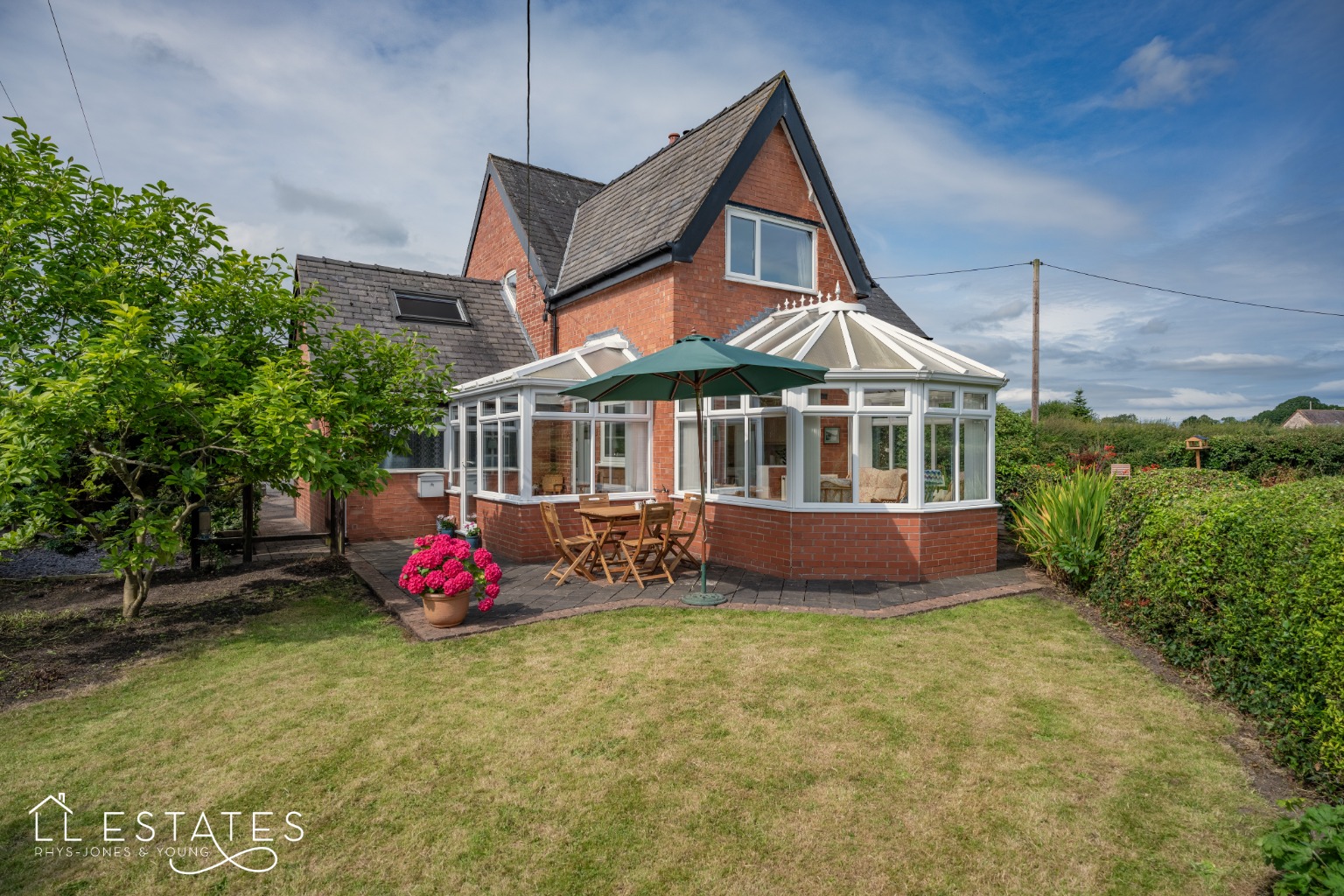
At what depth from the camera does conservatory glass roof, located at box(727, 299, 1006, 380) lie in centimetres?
924

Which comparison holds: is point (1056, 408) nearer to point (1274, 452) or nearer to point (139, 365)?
point (1274, 452)

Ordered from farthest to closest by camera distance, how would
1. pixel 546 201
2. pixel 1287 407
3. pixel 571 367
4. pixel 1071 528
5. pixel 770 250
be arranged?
pixel 1287 407 → pixel 546 201 → pixel 770 250 → pixel 571 367 → pixel 1071 528

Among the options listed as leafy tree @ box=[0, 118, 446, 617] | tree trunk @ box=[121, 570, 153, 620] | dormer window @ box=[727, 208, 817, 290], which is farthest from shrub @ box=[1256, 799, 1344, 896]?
dormer window @ box=[727, 208, 817, 290]

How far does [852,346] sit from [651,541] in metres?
4.14

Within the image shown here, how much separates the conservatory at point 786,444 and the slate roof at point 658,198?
2.05 meters

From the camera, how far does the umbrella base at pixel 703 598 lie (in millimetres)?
7730

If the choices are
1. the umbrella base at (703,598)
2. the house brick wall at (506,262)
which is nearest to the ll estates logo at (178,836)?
the umbrella base at (703,598)

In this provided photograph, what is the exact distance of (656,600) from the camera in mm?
7953

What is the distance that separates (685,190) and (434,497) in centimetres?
807

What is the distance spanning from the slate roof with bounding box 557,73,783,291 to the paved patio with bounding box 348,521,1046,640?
5797 mm

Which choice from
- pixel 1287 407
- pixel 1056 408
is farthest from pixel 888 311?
pixel 1287 407

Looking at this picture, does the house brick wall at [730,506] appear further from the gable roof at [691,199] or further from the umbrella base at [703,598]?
the umbrella base at [703,598]

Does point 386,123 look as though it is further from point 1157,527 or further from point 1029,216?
point 1029,216

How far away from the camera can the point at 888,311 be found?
18.8m
